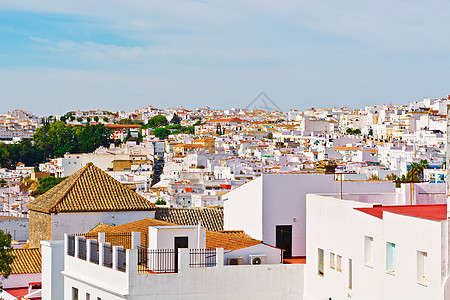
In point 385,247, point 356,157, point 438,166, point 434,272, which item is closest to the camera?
point 434,272

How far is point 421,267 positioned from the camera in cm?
1115

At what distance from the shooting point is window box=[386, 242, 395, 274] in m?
12.0

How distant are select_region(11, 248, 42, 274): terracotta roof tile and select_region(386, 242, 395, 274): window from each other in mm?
12992

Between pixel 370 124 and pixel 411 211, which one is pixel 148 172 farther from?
pixel 411 211

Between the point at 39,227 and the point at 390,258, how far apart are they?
1306 cm

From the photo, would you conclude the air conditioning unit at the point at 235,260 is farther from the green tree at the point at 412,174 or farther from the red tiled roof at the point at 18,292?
the red tiled roof at the point at 18,292

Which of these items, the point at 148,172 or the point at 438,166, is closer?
the point at 438,166

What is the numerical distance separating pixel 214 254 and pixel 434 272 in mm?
5265

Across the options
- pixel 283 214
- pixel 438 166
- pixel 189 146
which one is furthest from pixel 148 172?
pixel 283 214

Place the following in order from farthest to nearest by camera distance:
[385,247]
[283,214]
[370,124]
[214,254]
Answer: [370,124], [283,214], [214,254], [385,247]

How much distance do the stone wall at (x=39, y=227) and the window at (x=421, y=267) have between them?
1284cm

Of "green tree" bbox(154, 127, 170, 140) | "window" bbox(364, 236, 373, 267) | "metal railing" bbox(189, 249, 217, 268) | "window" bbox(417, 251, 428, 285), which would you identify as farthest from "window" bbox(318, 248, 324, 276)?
"green tree" bbox(154, 127, 170, 140)

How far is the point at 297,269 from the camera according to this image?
1561 cm

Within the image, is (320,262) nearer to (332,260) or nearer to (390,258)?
(332,260)
